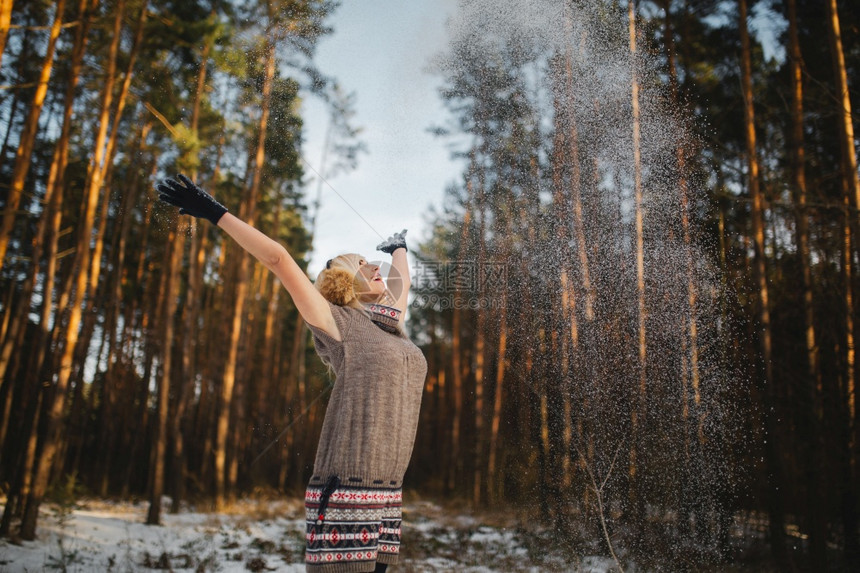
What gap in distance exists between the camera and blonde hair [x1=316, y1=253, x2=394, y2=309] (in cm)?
202

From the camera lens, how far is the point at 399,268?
245 centimetres

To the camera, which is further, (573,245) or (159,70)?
(159,70)

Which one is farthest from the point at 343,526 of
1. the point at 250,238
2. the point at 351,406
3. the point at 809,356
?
the point at 809,356

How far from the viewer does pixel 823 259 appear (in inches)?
283

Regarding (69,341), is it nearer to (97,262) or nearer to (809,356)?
(97,262)

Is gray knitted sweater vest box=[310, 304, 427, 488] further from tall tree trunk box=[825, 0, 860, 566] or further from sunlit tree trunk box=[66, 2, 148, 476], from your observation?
sunlit tree trunk box=[66, 2, 148, 476]

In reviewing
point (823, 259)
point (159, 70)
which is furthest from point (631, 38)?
point (159, 70)

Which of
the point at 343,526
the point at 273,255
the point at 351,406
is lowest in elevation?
the point at 343,526

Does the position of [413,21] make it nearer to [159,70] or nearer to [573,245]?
[573,245]

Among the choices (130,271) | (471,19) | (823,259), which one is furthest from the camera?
(130,271)

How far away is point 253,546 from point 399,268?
6.50 metres

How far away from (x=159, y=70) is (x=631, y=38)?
23.6ft

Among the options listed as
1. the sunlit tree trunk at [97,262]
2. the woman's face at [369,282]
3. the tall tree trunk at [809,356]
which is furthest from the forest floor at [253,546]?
the woman's face at [369,282]

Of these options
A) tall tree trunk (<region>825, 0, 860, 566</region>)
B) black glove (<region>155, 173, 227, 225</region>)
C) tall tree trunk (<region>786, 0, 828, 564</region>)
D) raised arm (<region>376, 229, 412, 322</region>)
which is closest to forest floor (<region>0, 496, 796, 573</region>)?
tall tree trunk (<region>786, 0, 828, 564</region>)
